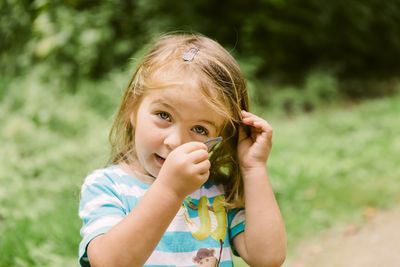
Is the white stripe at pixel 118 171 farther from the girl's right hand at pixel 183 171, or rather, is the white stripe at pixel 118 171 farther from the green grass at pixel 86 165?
the green grass at pixel 86 165

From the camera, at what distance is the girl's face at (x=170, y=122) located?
1333mm

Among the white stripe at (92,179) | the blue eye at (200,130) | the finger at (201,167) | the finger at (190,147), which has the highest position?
the finger at (190,147)

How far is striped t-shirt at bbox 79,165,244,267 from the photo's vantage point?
1295mm

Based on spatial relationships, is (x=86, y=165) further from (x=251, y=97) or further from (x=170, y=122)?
(x=170, y=122)

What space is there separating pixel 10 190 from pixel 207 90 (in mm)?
2485

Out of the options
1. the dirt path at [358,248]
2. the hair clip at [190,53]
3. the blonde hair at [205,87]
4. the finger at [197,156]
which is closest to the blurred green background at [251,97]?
the dirt path at [358,248]

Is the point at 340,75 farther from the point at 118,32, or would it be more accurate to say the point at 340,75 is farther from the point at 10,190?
the point at 10,190

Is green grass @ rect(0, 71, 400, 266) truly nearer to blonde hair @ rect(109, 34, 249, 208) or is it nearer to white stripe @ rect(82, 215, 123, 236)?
blonde hair @ rect(109, 34, 249, 208)

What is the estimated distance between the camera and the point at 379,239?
287cm

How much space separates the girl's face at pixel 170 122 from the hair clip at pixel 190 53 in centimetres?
14

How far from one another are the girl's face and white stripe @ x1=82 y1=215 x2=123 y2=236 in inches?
9.3

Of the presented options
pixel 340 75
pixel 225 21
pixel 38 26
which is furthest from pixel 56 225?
pixel 340 75

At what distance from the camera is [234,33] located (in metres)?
7.77

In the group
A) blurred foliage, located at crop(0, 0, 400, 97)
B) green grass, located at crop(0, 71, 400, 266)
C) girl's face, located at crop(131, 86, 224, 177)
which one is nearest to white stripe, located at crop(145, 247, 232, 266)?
girl's face, located at crop(131, 86, 224, 177)
